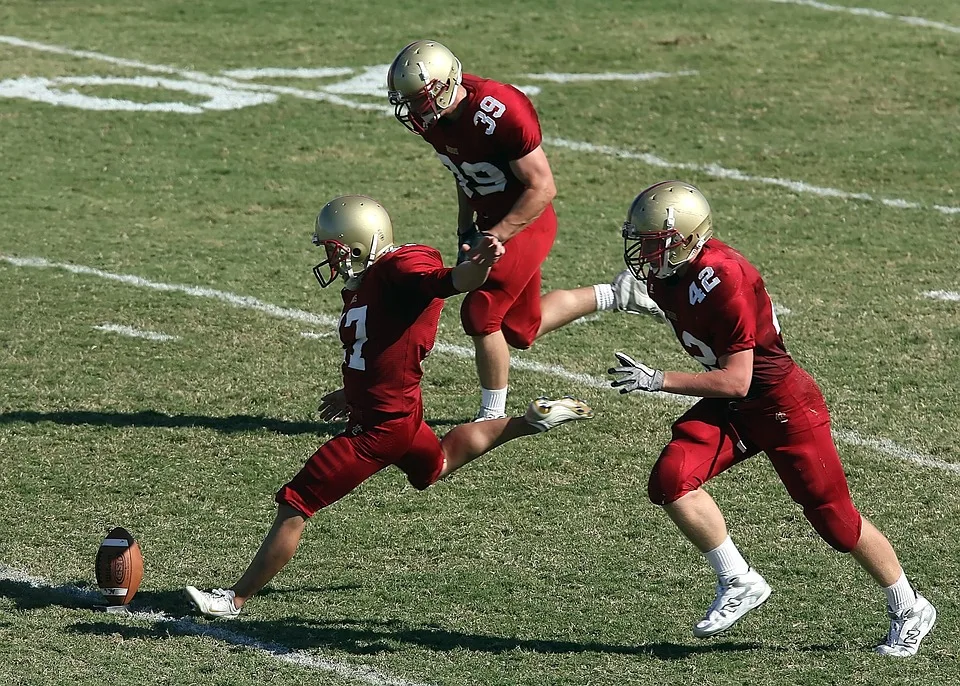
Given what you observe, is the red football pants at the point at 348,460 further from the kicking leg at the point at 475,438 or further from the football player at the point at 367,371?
the kicking leg at the point at 475,438

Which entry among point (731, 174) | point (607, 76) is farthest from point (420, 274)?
point (607, 76)

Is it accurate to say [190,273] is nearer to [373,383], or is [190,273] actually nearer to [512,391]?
[512,391]

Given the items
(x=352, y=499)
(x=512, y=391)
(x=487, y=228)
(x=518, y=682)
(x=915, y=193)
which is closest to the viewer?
(x=518, y=682)

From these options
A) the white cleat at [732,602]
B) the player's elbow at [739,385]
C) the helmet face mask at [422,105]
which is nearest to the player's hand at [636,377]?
the player's elbow at [739,385]

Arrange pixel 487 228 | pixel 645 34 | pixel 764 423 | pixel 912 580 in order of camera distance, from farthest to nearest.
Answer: pixel 645 34 → pixel 487 228 → pixel 912 580 → pixel 764 423

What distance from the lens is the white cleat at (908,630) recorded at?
15.2 feet

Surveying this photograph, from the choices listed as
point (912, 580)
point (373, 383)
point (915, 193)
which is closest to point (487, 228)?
point (373, 383)

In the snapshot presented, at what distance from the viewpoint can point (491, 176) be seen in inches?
251

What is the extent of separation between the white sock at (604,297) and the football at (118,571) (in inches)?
118

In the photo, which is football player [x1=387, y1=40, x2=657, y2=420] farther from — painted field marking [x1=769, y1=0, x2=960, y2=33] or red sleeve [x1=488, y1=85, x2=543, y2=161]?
painted field marking [x1=769, y1=0, x2=960, y2=33]

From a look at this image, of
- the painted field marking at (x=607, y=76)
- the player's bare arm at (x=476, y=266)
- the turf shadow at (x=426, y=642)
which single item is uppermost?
the player's bare arm at (x=476, y=266)

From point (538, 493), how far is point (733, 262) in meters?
1.63

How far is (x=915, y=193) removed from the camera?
1025 centimetres

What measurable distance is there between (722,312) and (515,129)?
186cm
